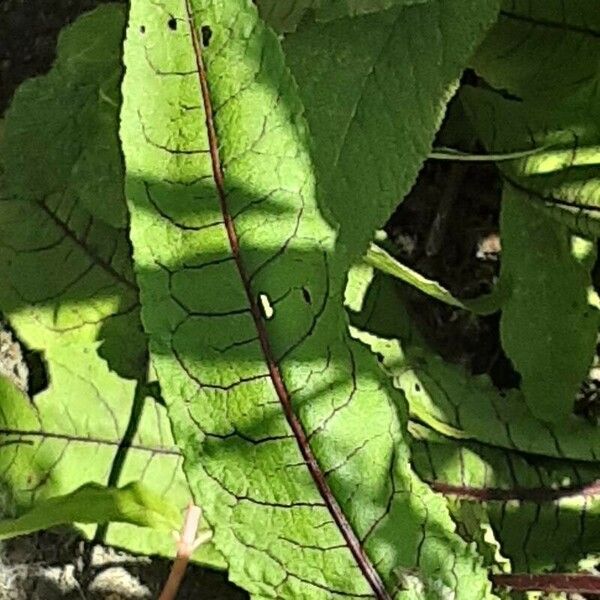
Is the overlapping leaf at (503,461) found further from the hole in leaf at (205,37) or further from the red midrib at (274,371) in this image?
the hole in leaf at (205,37)

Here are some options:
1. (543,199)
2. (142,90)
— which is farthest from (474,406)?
(142,90)

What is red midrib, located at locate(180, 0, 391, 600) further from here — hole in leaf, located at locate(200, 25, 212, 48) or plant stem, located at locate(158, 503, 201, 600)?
plant stem, located at locate(158, 503, 201, 600)

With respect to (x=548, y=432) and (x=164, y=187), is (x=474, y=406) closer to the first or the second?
(x=548, y=432)

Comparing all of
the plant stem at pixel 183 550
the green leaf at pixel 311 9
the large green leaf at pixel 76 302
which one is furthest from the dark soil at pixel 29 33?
the plant stem at pixel 183 550

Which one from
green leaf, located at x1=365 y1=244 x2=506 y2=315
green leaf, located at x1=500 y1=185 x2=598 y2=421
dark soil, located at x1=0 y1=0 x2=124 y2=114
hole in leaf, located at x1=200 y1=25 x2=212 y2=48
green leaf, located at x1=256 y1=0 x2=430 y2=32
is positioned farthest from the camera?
dark soil, located at x1=0 y1=0 x2=124 y2=114

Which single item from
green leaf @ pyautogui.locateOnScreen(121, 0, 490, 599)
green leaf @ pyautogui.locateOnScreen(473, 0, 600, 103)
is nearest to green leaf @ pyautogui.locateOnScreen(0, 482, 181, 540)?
green leaf @ pyautogui.locateOnScreen(121, 0, 490, 599)

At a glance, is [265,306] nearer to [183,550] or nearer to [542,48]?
[183,550]

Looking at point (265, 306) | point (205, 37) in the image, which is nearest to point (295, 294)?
point (265, 306)
